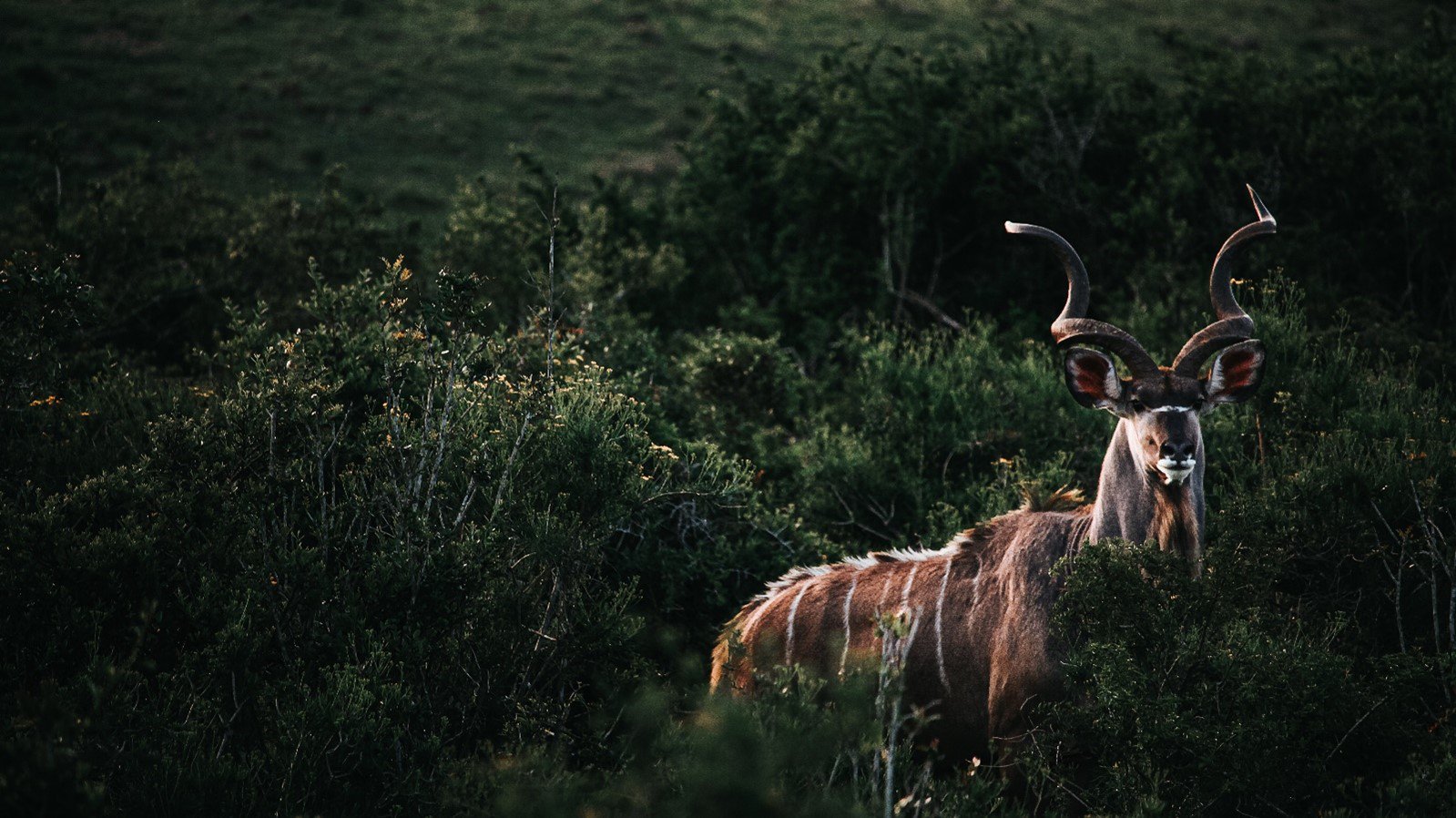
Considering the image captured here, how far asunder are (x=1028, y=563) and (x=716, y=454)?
7.15 ft

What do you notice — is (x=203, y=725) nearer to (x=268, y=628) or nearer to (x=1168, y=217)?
(x=268, y=628)

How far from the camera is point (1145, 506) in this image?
16.8ft

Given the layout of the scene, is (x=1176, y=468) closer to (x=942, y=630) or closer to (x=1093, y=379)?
(x=1093, y=379)

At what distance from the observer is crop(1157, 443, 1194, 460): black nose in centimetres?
484

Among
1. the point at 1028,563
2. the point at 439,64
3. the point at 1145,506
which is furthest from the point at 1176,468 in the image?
the point at 439,64

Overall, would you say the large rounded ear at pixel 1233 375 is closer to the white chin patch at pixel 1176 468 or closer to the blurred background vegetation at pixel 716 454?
the white chin patch at pixel 1176 468

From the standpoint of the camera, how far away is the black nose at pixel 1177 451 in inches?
191

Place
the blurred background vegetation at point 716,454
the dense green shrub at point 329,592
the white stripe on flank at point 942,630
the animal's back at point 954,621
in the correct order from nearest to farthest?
the blurred background vegetation at point 716,454, the dense green shrub at point 329,592, the animal's back at point 954,621, the white stripe on flank at point 942,630

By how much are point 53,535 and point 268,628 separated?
118 cm

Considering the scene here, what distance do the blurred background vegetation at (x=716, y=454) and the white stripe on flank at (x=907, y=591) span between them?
21.0 inches

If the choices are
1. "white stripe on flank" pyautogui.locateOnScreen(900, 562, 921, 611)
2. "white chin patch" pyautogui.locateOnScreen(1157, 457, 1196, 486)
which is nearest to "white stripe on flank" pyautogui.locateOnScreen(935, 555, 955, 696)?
"white stripe on flank" pyautogui.locateOnScreen(900, 562, 921, 611)

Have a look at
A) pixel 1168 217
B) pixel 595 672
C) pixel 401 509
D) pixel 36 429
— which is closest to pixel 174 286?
pixel 36 429

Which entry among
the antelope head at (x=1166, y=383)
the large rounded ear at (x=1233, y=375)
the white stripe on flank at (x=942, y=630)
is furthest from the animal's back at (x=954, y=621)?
the large rounded ear at (x=1233, y=375)

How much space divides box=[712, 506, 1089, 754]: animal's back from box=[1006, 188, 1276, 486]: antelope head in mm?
534
